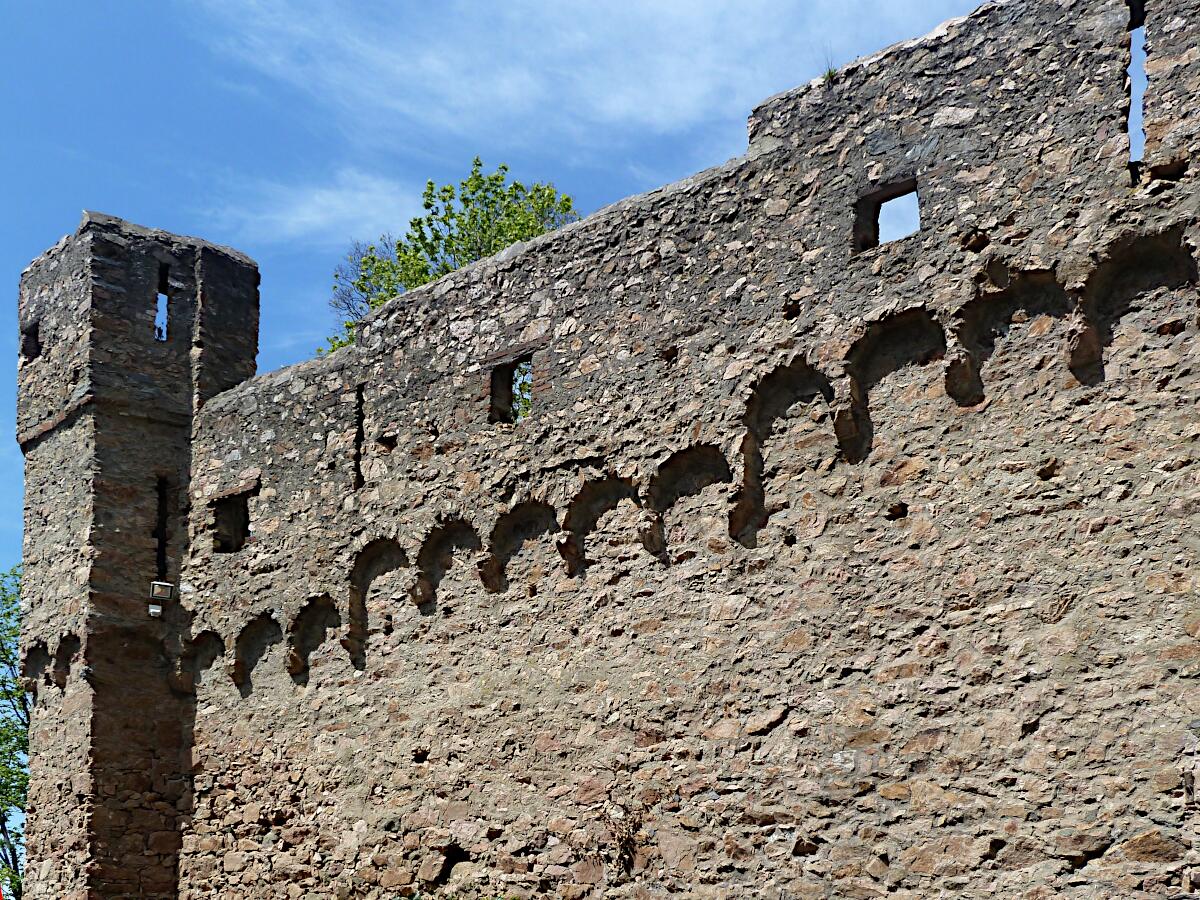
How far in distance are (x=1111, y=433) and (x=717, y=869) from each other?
2.97 m

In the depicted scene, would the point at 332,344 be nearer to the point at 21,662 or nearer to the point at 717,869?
the point at 21,662

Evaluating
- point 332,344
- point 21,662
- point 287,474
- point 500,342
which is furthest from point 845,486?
point 332,344

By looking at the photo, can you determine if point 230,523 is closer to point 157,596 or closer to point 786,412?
point 157,596

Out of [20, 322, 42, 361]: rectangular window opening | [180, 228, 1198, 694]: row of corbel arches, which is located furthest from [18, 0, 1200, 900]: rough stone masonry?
[20, 322, 42, 361]: rectangular window opening

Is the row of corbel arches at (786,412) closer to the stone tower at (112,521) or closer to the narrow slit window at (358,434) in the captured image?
the narrow slit window at (358,434)

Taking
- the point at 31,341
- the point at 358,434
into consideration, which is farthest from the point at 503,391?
the point at 31,341

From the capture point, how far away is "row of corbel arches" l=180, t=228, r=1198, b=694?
7.54m

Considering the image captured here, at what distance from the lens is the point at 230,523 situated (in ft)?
39.7

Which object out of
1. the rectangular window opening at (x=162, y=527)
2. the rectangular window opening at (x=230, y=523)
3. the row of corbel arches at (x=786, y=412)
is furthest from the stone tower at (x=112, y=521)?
the row of corbel arches at (x=786, y=412)

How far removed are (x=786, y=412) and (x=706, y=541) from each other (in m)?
0.84

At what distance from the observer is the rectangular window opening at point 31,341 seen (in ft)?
42.7

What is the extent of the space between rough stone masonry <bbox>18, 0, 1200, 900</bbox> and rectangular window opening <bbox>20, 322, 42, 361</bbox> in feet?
1.60

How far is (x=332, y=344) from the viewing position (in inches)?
853

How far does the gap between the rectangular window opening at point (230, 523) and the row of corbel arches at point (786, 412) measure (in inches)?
47.1
